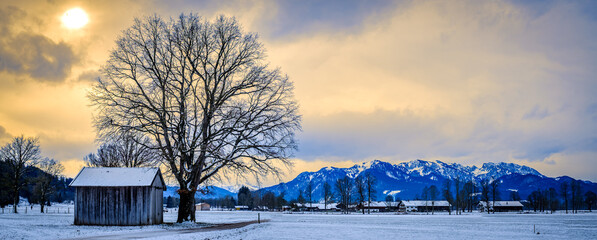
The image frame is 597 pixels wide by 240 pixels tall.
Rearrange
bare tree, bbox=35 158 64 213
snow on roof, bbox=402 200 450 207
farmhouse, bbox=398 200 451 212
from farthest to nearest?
snow on roof, bbox=402 200 450 207 → farmhouse, bbox=398 200 451 212 → bare tree, bbox=35 158 64 213

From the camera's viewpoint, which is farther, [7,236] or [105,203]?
[105,203]

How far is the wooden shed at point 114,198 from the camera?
33375mm

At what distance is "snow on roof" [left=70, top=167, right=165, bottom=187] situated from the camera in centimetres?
3391

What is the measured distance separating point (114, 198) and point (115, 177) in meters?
1.81

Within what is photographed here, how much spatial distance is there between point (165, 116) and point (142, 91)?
2611 mm

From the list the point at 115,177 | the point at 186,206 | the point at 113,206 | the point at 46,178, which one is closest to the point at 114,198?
the point at 113,206

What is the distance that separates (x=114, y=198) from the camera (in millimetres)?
33719

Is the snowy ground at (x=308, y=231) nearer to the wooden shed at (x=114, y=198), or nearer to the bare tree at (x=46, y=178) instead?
the wooden shed at (x=114, y=198)

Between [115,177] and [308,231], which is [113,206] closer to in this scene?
[115,177]

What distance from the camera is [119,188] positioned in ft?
111

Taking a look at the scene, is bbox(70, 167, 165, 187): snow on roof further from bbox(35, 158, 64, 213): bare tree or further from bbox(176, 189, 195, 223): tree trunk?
bbox(35, 158, 64, 213): bare tree

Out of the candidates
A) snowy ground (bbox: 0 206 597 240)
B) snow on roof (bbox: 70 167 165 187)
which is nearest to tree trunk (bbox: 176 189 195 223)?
snowy ground (bbox: 0 206 597 240)

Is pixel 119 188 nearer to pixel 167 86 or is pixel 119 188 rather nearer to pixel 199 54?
pixel 167 86

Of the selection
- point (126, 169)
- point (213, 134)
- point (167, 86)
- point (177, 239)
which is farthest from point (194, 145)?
point (177, 239)
